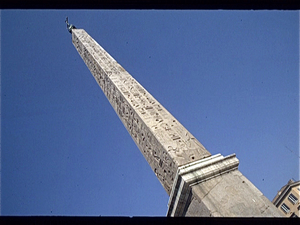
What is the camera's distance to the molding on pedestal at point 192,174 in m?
4.85

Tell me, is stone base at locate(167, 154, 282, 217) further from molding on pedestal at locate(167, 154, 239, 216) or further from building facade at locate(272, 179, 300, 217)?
building facade at locate(272, 179, 300, 217)

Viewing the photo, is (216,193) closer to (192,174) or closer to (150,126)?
(192,174)

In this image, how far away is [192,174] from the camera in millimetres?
4922

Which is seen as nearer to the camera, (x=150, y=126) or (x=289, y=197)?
(x=150, y=126)

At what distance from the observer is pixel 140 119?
6996 mm

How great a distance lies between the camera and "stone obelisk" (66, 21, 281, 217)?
4.45m

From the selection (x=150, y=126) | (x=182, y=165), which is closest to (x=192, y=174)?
(x=182, y=165)

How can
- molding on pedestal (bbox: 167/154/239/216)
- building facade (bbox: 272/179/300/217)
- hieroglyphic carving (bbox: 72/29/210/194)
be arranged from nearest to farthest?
1. molding on pedestal (bbox: 167/154/239/216)
2. hieroglyphic carving (bbox: 72/29/210/194)
3. building facade (bbox: 272/179/300/217)

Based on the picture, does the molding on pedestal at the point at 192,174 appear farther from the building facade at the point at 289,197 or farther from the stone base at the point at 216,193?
the building facade at the point at 289,197

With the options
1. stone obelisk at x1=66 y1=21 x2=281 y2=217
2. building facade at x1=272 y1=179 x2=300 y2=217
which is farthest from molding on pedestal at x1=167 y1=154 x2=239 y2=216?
building facade at x1=272 y1=179 x2=300 y2=217

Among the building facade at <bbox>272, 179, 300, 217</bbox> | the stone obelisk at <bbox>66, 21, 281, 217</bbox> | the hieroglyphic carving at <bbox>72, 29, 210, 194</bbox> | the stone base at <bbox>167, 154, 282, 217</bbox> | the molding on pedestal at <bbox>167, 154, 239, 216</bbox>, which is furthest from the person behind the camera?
the building facade at <bbox>272, 179, 300, 217</bbox>

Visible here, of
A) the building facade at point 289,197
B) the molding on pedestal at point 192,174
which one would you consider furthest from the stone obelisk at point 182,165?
the building facade at point 289,197

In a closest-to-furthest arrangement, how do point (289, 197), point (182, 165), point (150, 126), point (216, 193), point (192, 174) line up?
1. point (216, 193)
2. point (192, 174)
3. point (182, 165)
4. point (150, 126)
5. point (289, 197)

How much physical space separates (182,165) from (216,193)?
847 millimetres
